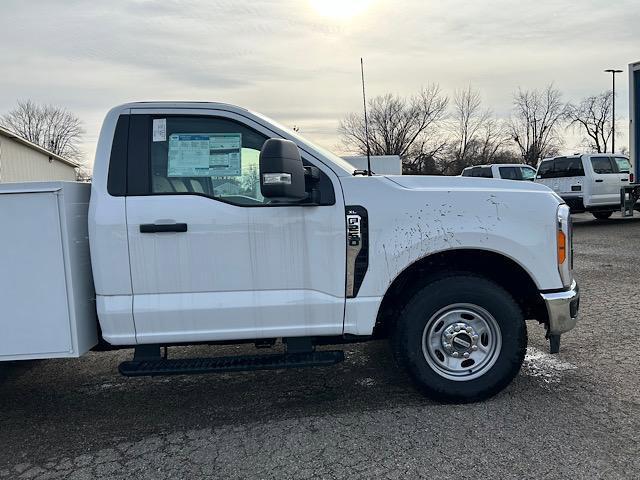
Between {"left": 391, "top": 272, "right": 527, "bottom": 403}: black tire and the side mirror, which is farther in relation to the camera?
{"left": 391, "top": 272, "right": 527, "bottom": 403}: black tire

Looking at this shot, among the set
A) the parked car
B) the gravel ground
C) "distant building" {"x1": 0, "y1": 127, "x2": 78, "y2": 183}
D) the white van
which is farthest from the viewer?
the parked car

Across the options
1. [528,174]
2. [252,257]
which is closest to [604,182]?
[528,174]

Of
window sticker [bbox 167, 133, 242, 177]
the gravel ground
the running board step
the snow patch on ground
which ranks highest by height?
window sticker [bbox 167, 133, 242, 177]

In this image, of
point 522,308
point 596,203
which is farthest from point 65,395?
point 596,203

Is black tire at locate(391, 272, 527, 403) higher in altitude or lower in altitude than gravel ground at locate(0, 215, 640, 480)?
higher

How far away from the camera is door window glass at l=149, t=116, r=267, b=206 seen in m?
3.38

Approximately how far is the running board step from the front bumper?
4.74 feet

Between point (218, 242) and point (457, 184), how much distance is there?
1.69 m

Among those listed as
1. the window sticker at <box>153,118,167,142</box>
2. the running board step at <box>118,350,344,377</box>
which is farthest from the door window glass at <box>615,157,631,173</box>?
the window sticker at <box>153,118,167,142</box>

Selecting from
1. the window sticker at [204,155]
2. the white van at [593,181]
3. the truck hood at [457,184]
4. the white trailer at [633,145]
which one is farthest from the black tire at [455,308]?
the white van at [593,181]

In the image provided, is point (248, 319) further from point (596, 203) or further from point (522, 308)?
point (596, 203)

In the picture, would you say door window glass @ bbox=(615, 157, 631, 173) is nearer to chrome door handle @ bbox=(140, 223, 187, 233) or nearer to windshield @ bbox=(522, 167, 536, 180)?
windshield @ bbox=(522, 167, 536, 180)

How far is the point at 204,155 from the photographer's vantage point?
343 cm

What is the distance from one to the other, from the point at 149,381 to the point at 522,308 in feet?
9.88
